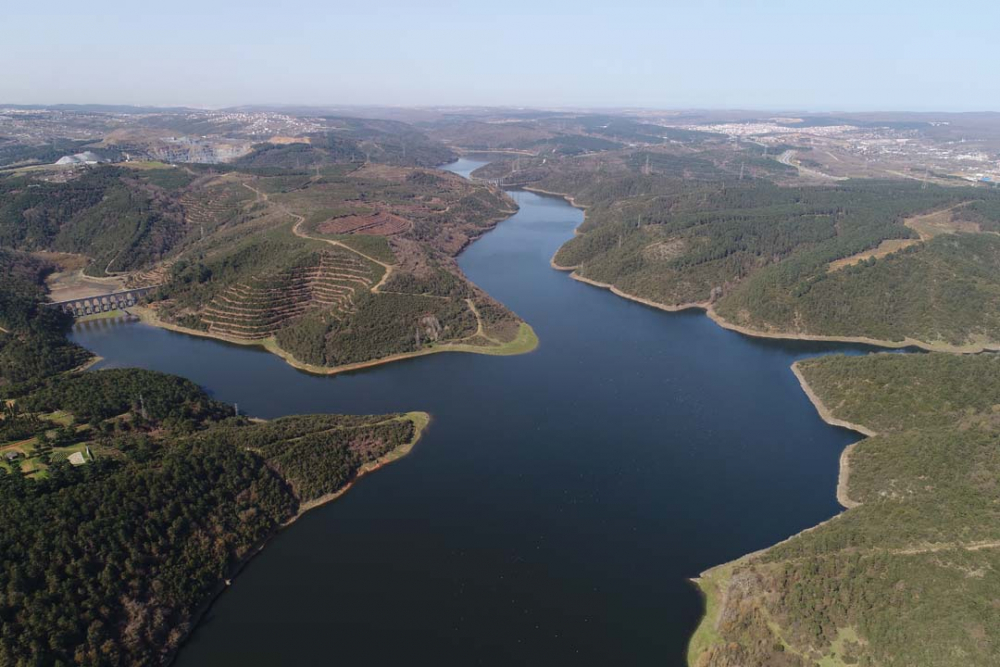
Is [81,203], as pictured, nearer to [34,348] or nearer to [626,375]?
[34,348]

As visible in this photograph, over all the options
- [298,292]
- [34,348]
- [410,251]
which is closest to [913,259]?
[410,251]

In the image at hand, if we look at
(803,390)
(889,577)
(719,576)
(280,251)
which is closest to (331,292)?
(280,251)

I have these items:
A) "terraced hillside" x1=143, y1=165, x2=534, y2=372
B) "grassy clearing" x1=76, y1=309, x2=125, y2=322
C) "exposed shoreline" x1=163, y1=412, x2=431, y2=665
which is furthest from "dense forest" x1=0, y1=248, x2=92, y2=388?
"exposed shoreline" x1=163, y1=412, x2=431, y2=665

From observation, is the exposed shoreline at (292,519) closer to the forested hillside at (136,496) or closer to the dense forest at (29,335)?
the forested hillside at (136,496)

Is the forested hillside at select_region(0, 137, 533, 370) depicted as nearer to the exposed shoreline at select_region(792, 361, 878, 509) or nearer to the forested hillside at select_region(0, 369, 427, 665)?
the forested hillside at select_region(0, 369, 427, 665)

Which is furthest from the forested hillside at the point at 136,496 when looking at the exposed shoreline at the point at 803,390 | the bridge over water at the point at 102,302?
the bridge over water at the point at 102,302

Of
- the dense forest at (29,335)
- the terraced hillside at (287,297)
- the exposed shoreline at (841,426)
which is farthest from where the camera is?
the terraced hillside at (287,297)
